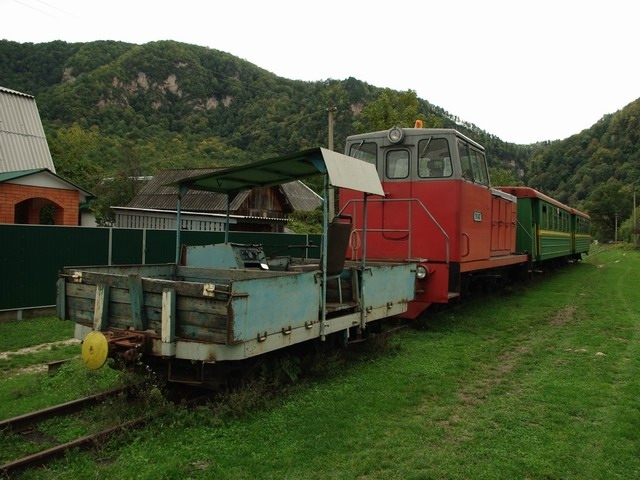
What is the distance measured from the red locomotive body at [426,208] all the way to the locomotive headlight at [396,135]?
0.7 inches

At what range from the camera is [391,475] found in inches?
146

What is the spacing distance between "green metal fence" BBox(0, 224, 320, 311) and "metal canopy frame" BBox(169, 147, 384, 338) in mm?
2109

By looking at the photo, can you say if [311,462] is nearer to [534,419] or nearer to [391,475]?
[391,475]

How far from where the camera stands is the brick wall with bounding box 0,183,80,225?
14148 mm

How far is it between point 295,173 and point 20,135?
57.2 ft

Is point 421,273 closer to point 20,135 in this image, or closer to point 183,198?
point 20,135

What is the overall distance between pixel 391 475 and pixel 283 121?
160 ft

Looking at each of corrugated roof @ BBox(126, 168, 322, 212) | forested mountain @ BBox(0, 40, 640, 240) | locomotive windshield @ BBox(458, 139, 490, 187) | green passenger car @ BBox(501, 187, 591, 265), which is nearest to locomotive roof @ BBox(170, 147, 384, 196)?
locomotive windshield @ BBox(458, 139, 490, 187)

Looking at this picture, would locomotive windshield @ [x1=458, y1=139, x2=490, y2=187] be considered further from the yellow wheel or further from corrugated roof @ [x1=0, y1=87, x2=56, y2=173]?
corrugated roof @ [x1=0, y1=87, x2=56, y2=173]

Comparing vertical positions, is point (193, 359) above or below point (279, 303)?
below

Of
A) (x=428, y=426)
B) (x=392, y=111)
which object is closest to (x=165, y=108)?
(x=392, y=111)

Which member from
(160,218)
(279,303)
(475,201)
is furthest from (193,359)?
(160,218)

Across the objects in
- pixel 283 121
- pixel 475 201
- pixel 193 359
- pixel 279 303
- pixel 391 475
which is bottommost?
pixel 391 475

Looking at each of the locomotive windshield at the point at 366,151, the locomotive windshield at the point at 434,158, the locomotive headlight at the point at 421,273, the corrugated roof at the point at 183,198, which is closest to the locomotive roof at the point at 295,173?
the locomotive headlight at the point at 421,273
